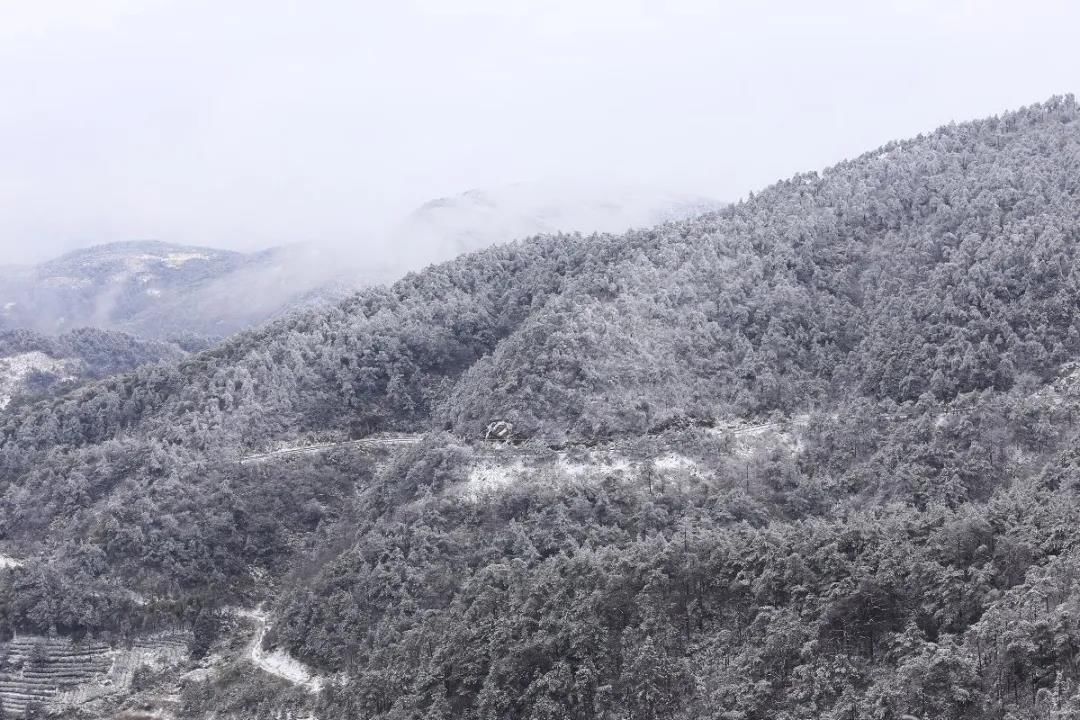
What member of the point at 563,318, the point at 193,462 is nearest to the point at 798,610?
the point at 563,318

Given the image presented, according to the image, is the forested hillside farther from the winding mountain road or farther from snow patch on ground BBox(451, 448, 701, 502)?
the winding mountain road

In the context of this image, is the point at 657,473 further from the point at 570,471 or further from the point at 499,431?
the point at 499,431

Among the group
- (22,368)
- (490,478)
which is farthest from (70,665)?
(22,368)

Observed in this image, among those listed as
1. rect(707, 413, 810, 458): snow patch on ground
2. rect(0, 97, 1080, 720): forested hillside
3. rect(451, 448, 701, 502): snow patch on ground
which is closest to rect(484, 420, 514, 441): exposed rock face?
rect(0, 97, 1080, 720): forested hillside

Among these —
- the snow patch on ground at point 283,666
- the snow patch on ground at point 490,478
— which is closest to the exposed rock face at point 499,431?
the snow patch on ground at point 490,478

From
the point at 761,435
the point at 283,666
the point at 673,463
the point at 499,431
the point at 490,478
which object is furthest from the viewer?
the point at 499,431

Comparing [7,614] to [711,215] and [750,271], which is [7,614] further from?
[711,215]

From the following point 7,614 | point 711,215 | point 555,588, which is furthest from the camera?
point 711,215

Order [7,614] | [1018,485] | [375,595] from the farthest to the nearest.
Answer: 1. [7,614]
2. [375,595]
3. [1018,485]
